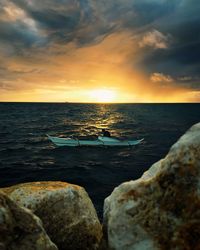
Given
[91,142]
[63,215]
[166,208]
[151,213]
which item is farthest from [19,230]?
[91,142]

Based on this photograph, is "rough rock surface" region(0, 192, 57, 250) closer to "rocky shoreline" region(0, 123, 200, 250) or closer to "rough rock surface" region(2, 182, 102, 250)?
"rocky shoreline" region(0, 123, 200, 250)

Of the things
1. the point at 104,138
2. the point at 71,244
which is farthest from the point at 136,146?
the point at 71,244

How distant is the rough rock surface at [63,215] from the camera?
563cm

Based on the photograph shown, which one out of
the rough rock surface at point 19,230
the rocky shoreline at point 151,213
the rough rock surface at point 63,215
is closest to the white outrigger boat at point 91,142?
the rough rock surface at point 63,215

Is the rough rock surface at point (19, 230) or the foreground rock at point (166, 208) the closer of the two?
the rough rock surface at point (19, 230)

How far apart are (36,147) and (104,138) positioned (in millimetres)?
9951

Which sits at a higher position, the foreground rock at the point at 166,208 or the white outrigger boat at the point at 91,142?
the foreground rock at the point at 166,208

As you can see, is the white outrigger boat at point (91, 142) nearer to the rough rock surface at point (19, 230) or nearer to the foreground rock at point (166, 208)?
the foreground rock at point (166, 208)

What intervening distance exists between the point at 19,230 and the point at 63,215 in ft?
5.85

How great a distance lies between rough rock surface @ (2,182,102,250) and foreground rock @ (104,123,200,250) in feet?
3.16

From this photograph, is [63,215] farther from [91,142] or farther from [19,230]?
[91,142]

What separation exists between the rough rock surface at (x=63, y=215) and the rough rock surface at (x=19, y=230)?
50.0 inches

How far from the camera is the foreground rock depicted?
4422 mm

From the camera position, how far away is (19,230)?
160 inches
